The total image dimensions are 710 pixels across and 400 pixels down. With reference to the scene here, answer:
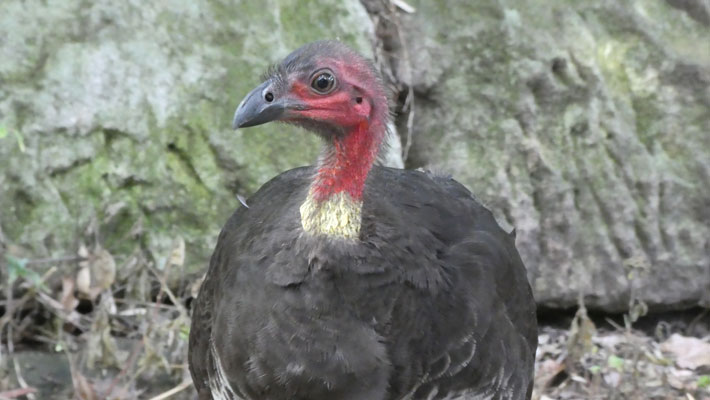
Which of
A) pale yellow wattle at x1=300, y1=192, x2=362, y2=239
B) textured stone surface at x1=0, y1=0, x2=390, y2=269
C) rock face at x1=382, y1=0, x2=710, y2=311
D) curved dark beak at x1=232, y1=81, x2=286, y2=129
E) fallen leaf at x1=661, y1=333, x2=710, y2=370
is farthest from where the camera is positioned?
rock face at x1=382, y1=0, x2=710, y2=311

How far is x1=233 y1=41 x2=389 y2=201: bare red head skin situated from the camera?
2.61 metres

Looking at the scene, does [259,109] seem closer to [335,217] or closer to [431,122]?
[335,217]

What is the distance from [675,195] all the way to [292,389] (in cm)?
307

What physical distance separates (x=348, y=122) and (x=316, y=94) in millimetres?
118

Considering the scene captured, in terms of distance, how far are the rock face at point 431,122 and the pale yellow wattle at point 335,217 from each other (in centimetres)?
177

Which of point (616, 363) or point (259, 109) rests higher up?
point (259, 109)

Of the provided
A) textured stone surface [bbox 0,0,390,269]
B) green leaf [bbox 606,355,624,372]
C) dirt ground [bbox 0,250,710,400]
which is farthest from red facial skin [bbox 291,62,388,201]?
green leaf [bbox 606,355,624,372]

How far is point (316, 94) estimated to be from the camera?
8.65 feet

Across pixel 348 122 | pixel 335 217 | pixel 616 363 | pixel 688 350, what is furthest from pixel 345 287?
pixel 688 350

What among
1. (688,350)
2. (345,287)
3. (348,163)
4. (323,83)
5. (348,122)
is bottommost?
(688,350)

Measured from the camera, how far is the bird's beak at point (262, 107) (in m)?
2.57

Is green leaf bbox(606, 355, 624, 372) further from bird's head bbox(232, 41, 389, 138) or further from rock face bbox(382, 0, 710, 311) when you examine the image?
bird's head bbox(232, 41, 389, 138)

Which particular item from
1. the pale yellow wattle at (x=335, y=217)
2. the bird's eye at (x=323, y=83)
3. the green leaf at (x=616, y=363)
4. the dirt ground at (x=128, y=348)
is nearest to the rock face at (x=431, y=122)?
the dirt ground at (x=128, y=348)

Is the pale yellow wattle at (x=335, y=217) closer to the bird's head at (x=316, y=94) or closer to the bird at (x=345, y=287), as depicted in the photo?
the bird at (x=345, y=287)
